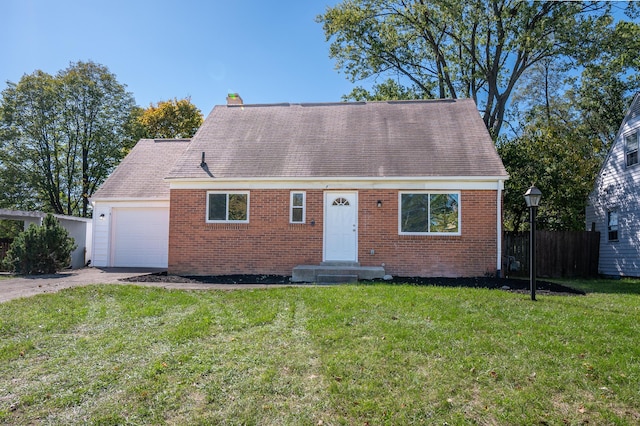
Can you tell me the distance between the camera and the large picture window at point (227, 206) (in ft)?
41.2

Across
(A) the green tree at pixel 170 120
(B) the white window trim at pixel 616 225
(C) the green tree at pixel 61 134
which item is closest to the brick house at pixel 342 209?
(B) the white window trim at pixel 616 225

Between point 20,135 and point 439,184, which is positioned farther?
point 20,135

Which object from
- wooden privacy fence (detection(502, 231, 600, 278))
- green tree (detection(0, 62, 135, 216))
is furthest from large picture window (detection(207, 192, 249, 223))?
green tree (detection(0, 62, 135, 216))

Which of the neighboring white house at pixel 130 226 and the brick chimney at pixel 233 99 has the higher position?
the brick chimney at pixel 233 99

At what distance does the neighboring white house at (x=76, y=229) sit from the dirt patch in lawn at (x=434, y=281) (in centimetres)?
691

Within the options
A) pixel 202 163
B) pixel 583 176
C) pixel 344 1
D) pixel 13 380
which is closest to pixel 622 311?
pixel 13 380

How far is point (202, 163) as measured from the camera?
43.0ft

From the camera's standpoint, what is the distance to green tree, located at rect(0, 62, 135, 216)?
28156 millimetres

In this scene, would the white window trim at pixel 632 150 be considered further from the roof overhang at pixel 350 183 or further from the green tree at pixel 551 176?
the roof overhang at pixel 350 183

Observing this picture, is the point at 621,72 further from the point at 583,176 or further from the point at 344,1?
the point at 344,1

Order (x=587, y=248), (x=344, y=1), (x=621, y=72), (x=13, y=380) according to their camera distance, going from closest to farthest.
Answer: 1. (x=13, y=380)
2. (x=587, y=248)
3. (x=621, y=72)
4. (x=344, y=1)

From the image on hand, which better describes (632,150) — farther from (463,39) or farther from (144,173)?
(144,173)

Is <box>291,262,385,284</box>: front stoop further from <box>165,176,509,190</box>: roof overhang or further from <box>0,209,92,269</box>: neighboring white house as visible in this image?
<box>0,209,92,269</box>: neighboring white house

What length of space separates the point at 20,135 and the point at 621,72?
120ft
